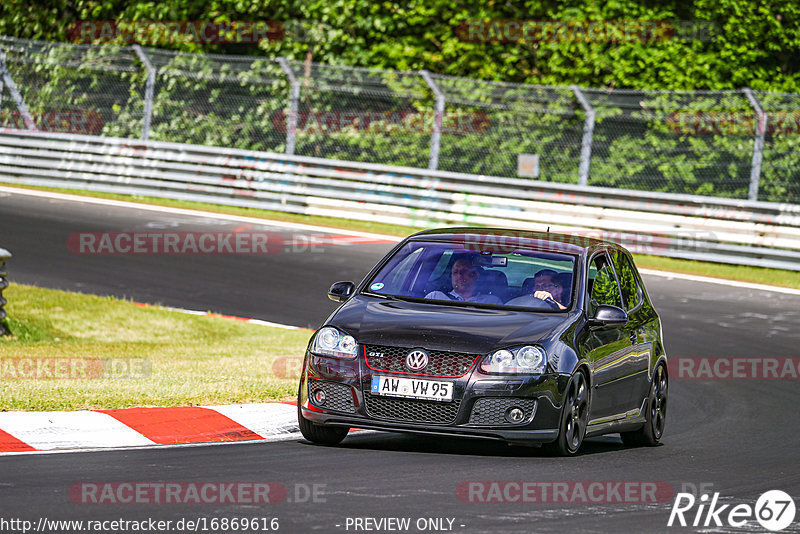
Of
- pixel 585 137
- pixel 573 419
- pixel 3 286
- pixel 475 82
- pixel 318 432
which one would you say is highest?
pixel 475 82

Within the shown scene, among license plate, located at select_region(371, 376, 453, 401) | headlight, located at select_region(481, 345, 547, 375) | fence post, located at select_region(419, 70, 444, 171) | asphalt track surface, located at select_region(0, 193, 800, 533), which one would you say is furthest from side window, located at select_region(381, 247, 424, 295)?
fence post, located at select_region(419, 70, 444, 171)

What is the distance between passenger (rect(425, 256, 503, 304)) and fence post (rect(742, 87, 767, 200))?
42.8 feet

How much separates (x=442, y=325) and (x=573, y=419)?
1.01m

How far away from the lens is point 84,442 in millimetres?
8516

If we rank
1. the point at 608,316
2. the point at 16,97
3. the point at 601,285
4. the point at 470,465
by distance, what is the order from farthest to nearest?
1. the point at 16,97
2. the point at 601,285
3. the point at 608,316
4. the point at 470,465

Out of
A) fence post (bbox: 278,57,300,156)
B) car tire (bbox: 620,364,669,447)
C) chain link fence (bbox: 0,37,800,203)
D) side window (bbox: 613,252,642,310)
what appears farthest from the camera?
fence post (bbox: 278,57,300,156)

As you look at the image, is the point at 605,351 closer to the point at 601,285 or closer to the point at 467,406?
the point at 601,285

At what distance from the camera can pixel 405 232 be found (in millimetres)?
23609

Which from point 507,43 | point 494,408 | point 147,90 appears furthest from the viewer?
point 507,43

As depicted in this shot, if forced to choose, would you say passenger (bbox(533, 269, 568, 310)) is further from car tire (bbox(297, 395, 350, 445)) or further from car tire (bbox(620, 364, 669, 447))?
car tire (bbox(297, 395, 350, 445))

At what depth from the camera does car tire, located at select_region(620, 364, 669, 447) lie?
32.5ft

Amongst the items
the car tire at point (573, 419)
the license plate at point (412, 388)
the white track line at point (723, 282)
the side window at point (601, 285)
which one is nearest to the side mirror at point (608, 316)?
the side window at point (601, 285)

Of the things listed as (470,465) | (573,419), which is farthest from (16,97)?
(470,465)

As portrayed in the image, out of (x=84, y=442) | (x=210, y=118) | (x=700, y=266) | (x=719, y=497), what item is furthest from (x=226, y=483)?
(x=210, y=118)
